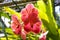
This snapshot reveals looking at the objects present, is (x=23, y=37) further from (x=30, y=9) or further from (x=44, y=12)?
(x=44, y=12)

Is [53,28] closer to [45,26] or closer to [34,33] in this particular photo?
[45,26]

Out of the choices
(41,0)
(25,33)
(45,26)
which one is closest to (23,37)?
(25,33)

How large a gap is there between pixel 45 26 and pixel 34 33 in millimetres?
163

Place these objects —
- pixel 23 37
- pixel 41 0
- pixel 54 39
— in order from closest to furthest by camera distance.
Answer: pixel 23 37
pixel 54 39
pixel 41 0

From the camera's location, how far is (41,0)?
78cm

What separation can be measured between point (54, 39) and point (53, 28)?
4 cm

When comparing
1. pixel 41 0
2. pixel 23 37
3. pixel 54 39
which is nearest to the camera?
pixel 23 37

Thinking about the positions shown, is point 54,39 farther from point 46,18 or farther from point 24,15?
point 24,15

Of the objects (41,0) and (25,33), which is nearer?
(25,33)

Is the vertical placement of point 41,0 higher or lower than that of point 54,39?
higher

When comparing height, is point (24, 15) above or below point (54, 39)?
above

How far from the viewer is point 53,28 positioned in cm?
66

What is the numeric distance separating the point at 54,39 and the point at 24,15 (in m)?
0.19

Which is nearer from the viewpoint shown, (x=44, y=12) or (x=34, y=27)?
(x=34, y=27)
